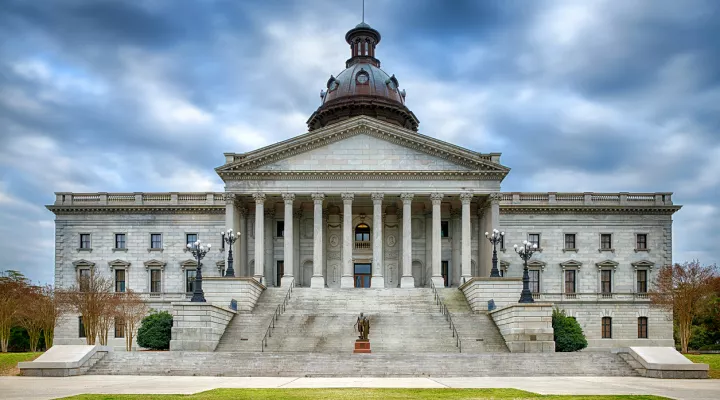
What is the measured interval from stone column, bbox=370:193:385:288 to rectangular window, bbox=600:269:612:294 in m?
21.4

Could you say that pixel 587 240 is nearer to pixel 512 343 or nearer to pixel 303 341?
pixel 512 343

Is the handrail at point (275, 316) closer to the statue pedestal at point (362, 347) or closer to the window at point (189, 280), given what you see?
the statue pedestal at point (362, 347)

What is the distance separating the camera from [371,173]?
178 ft

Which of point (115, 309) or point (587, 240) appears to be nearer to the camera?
point (115, 309)

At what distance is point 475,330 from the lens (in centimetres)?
4028

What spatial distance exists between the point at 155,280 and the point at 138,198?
24.8 ft

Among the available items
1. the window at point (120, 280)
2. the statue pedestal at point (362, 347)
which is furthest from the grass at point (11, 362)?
the window at point (120, 280)

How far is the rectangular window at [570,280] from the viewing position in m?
61.9

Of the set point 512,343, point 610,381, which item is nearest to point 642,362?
point 610,381

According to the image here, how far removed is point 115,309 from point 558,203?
126 ft

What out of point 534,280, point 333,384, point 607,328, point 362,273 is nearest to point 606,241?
point 534,280

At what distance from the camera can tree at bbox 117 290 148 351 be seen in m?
49.2

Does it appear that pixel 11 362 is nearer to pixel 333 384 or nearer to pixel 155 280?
pixel 333 384

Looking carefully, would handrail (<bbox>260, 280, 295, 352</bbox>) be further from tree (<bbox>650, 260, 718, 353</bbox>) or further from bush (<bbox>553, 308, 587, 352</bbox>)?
tree (<bbox>650, 260, 718, 353</bbox>)
